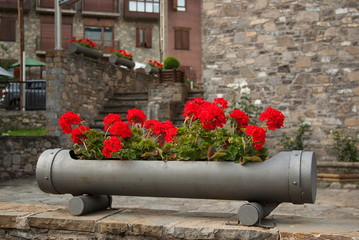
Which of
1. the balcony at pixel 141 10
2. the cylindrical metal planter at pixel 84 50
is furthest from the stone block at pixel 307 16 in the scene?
the balcony at pixel 141 10

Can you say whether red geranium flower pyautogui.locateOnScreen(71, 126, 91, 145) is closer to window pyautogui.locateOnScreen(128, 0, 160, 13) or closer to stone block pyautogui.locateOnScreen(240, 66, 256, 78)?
stone block pyautogui.locateOnScreen(240, 66, 256, 78)

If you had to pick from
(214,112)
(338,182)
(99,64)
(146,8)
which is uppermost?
(146,8)

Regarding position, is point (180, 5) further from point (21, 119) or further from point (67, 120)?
point (67, 120)

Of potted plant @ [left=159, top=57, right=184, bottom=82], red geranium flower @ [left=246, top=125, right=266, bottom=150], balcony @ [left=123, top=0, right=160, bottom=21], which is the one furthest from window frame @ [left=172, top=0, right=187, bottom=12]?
red geranium flower @ [left=246, top=125, right=266, bottom=150]

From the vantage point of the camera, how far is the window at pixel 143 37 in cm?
2711

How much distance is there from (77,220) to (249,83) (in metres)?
6.69

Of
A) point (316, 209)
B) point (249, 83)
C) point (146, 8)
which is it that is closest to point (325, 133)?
point (249, 83)

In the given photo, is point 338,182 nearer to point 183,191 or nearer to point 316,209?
point 316,209

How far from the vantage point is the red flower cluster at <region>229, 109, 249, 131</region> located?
3.24 m

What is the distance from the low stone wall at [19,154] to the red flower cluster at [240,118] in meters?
7.25

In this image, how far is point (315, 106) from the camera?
8.97m

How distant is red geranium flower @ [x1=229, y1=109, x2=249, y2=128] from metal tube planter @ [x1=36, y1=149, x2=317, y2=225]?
41 centimetres

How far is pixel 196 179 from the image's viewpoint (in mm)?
2979

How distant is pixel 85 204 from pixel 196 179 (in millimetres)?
785
